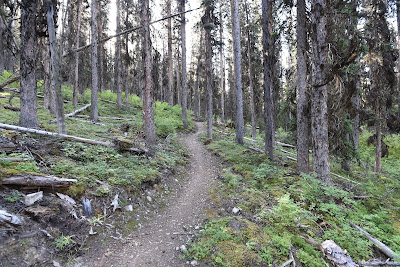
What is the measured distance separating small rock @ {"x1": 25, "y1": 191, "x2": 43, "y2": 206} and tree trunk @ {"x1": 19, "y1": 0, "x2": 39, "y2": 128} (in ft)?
13.2

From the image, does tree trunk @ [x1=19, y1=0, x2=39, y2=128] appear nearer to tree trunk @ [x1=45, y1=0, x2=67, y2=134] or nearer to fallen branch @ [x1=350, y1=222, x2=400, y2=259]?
tree trunk @ [x1=45, y1=0, x2=67, y2=134]

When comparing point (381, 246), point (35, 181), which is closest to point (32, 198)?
point (35, 181)

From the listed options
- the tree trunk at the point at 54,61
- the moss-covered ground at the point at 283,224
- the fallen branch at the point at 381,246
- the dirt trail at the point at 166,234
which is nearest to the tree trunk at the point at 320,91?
the moss-covered ground at the point at 283,224

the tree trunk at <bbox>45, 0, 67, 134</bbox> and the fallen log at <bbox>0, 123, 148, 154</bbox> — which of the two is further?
the tree trunk at <bbox>45, 0, 67, 134</bbox>

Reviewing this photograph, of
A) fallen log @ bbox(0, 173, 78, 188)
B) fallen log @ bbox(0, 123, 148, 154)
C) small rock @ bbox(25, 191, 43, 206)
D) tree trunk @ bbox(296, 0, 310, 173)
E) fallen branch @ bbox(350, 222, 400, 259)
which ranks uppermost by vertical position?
tree trunk @ bbox(296, 0, 310, 173)

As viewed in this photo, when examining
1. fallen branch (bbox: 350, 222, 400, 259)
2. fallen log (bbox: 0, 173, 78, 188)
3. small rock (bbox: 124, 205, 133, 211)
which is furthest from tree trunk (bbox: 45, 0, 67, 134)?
fallen branch (bbox: 350, 222, 400, 259)

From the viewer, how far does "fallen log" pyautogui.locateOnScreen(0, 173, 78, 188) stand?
3869 mm

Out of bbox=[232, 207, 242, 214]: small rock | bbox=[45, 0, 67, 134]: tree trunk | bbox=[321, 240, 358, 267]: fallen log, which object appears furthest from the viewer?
bbox=[45, 0, 67, 134]: tree trunk

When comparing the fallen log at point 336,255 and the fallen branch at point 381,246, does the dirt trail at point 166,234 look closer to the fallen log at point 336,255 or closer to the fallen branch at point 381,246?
the fallen log at point 336,255

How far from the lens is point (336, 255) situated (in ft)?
12.4

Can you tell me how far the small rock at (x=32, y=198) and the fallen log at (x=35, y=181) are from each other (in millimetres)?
246

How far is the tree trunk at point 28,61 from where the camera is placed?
647 cm

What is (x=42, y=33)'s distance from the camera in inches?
270

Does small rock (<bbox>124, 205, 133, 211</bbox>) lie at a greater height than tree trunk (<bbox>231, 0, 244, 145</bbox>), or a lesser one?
lesser
